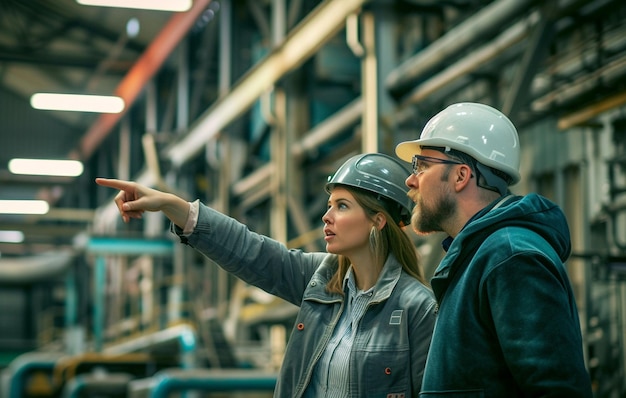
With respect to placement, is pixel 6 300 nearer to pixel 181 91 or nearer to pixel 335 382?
pixel 181 91

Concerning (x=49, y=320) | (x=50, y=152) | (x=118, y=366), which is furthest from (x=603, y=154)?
(x=49, y=320)

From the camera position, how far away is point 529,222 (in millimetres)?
2914

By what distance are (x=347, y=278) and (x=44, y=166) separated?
71.2 ft

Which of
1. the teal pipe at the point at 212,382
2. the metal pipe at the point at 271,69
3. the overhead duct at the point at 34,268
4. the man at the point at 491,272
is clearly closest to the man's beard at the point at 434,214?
the man at the point at 491,272

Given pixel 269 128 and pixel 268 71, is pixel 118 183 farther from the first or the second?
pixel 269 128

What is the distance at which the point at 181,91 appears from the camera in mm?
20516

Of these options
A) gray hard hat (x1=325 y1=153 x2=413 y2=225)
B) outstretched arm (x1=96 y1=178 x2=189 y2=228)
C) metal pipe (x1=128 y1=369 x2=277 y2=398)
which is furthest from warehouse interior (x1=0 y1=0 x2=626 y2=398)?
outstretched arm (x1=96 y1=178 x2=189 y2=228)

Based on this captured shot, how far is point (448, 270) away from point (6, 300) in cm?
3558

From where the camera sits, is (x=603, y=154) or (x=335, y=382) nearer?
(x=335, y=382)

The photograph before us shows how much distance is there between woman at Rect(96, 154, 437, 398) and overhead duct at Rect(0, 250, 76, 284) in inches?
1095

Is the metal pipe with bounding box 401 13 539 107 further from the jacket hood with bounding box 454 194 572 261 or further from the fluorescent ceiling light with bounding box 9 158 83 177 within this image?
the fluorescent ceiling light with bounding box 9 158 83 177

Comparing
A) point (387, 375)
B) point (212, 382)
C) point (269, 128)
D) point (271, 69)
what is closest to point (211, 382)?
point (212, 382)

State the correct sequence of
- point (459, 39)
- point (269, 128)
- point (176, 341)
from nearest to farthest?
point (459, 39) < point (269, 128) < point (176, 341)

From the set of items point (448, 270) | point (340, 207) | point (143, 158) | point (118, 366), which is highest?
point (143, 158)
